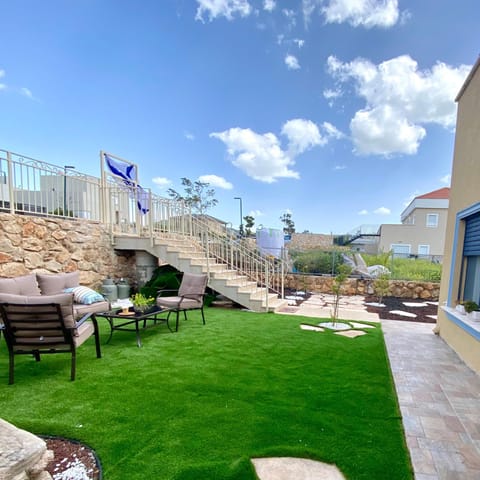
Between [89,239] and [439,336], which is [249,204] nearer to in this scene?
[89,239]

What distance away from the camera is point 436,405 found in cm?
255

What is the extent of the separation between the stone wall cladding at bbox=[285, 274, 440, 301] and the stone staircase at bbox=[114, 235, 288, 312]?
2.82 meters

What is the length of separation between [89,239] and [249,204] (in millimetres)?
16289

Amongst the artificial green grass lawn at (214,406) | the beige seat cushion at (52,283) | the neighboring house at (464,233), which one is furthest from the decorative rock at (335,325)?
the beige seat cushion at (52,283)

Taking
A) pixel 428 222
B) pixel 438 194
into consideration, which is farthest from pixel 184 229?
pixel 438 194

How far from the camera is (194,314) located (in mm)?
6055

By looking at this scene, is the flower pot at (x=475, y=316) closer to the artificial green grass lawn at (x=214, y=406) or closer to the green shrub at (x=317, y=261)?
the artificial green grass lawn at (x=214, y=406)

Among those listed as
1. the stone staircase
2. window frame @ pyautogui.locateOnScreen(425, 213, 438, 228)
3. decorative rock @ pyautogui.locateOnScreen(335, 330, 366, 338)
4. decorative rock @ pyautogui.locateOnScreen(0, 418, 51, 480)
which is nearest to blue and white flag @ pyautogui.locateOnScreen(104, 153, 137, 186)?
the stone staircase

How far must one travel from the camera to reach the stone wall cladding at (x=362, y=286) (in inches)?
337

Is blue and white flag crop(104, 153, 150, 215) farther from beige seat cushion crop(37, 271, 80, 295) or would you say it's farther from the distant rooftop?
the distant rooftop

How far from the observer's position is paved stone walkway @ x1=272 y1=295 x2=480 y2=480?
5.90ft

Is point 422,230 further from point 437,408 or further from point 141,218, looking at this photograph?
point 437,408

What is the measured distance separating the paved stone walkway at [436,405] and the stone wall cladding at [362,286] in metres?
4.34

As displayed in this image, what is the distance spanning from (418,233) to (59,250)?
22262mm
